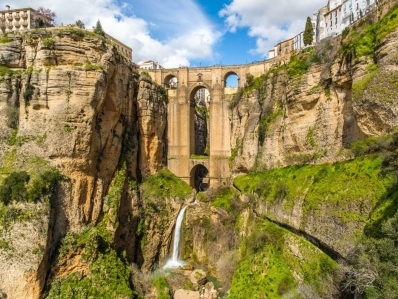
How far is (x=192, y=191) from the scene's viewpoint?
31.7 meters

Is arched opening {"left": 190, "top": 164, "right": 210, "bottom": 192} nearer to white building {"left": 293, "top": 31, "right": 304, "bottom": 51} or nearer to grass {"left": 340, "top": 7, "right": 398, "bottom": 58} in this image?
white building {"left": 293, "top": 31, "right": 304, "bottom": 51}

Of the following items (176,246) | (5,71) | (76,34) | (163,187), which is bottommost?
(176,246)

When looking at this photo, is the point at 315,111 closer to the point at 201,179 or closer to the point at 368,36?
the point at 368,36

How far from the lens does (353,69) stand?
19.6 meters

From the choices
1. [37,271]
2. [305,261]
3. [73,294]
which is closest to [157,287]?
[73,294]

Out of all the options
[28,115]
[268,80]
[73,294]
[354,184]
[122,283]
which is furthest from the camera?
[268,80]

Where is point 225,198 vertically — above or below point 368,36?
below

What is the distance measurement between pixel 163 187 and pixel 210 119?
999cm

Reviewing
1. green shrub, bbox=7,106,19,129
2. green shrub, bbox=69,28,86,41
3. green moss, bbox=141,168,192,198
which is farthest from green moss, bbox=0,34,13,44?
green moss, bbox=141,168,192,198

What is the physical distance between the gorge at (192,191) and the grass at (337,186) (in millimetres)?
90

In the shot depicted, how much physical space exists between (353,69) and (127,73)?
17868 mm

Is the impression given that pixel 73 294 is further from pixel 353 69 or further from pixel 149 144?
pixel 353 69

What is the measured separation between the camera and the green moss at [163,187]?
99.1 ft

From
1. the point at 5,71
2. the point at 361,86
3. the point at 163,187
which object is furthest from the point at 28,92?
the point at 361,86
